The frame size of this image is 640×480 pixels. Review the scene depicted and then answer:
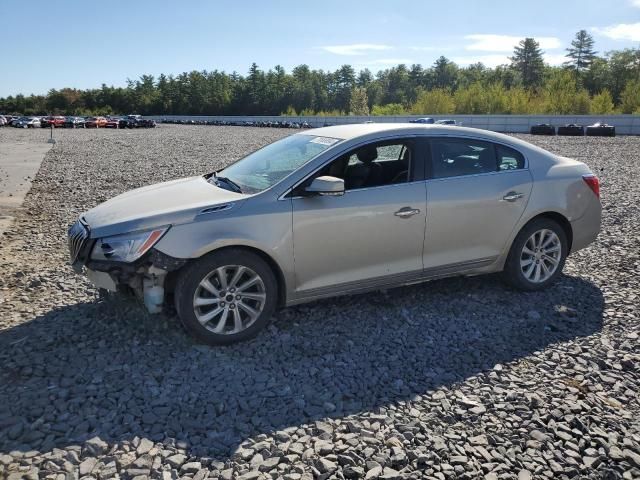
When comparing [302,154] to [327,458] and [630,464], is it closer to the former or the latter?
[327,458]

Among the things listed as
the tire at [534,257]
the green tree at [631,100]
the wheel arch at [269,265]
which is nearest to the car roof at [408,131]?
the tire at [534,257]

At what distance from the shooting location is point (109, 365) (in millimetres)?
3920

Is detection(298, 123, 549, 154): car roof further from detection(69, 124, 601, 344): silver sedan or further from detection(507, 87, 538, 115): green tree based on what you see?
detection(507, 87, 538, 115): green tree

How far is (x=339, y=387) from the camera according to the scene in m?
3.70

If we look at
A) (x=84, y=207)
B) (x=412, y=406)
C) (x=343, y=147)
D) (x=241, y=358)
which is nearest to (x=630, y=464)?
(x=412, y=406)

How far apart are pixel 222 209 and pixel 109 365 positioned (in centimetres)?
143

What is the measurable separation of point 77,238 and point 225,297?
139 centimetres

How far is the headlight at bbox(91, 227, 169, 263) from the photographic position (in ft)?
13.2

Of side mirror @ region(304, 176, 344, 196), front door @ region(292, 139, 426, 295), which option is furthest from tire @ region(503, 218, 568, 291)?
side mirror @ region(304, 176, 344, 196)

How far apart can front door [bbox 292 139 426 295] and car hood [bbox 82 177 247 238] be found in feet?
2.18

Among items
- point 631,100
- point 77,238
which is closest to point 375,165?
point 77,238

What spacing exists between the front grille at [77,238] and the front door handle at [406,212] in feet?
8.52

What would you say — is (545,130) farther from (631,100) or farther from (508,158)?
(508,158)

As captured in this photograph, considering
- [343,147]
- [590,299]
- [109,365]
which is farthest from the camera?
[590,299]
